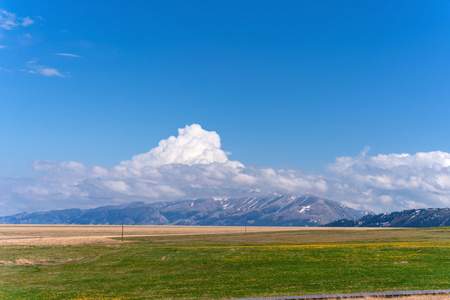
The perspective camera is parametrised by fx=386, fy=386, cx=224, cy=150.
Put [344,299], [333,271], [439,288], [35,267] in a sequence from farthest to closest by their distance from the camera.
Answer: [35,267], [333,271], [439,288], [344,299]

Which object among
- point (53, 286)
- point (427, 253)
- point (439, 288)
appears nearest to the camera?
point (439, 288)

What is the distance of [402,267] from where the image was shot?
49.3 meters

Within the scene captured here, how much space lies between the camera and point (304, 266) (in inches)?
2062

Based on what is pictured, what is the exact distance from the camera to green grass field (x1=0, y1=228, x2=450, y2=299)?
38125mm

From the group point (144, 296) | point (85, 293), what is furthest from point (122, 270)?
point (144, 296)

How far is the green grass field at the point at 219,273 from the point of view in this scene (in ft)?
125

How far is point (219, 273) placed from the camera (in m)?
49.7

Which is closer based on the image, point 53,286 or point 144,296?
point 144,296

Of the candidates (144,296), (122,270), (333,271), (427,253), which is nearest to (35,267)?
(122,270)

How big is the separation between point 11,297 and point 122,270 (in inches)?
710

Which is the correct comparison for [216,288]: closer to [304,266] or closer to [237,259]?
[304,266]

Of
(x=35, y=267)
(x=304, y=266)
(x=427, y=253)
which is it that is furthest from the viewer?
(x=427, y=253)

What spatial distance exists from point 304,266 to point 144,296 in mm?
24397

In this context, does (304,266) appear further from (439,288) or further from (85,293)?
(85,293)
